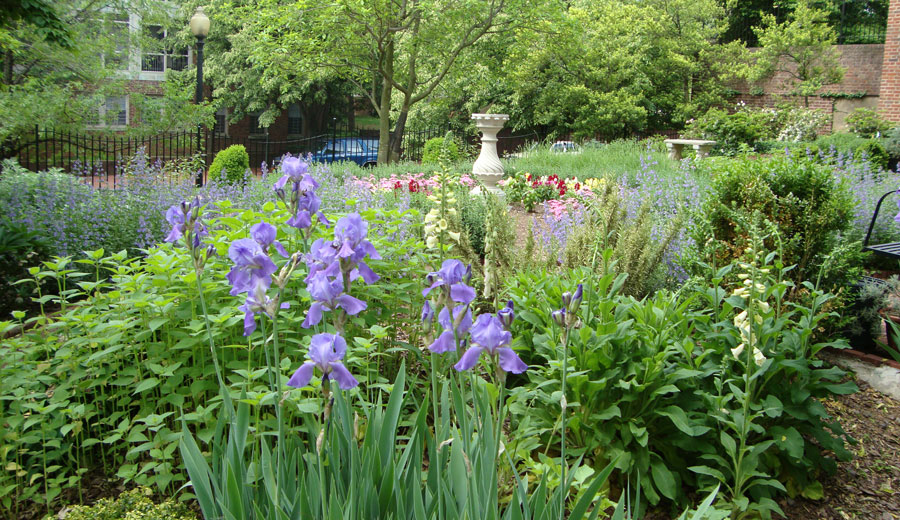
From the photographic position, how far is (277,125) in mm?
26141

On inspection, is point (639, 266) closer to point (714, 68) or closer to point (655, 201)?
point (655, 201)

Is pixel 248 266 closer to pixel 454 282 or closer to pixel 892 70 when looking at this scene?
pixel 454 282

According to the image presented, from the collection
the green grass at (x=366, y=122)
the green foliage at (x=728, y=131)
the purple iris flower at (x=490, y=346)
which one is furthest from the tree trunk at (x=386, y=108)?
the green grass at (x=366, y=122)

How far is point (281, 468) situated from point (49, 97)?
11.3 meters

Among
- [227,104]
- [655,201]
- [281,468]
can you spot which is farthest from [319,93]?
[281,468]

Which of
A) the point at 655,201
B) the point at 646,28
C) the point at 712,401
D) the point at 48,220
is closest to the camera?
the point at 712,401

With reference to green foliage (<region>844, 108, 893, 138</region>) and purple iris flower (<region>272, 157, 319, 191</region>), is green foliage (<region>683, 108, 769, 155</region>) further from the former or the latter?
purple iris flower (<region>272, 157, 319, 191</region>)

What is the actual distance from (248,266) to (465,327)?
1.59 ft

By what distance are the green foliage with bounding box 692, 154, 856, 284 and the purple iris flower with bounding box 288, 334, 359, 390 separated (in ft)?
8.47

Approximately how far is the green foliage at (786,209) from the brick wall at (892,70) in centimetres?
1670

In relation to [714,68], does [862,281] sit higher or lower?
lower

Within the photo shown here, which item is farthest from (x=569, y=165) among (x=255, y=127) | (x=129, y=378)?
(x=255, y=127)

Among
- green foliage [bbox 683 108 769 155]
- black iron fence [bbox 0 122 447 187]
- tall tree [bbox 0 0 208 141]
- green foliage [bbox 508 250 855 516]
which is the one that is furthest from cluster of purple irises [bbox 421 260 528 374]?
green foliage [bbox 683 108 769 155]

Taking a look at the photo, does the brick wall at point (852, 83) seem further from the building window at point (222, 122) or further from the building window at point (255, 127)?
the building window at point (222, 122)
